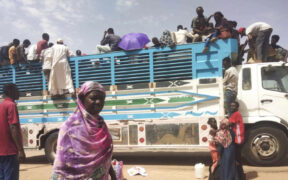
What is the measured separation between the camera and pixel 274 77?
5.61 m

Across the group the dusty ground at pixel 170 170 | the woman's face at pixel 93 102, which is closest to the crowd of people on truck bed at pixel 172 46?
the dusty ground at pixel 170 170

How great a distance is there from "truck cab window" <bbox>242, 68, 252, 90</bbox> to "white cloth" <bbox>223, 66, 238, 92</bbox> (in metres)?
0.39

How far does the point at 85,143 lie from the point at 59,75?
4975 millimetres

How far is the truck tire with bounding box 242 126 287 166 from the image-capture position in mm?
5164

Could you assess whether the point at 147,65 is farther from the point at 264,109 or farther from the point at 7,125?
the point at 7,125

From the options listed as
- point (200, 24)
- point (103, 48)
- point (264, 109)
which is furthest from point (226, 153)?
point (103, 48)

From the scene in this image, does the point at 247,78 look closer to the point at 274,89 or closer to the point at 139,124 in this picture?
the point at 274,89

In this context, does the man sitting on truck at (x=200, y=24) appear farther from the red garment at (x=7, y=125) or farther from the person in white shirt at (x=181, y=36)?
the red garment at (x=7, y=125)

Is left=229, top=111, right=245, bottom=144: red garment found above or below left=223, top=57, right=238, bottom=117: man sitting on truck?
below

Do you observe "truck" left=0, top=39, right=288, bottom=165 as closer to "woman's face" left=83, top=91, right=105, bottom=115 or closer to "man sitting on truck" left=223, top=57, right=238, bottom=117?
"man sitting on truck" left=223, top=57, right=238, bottom=117

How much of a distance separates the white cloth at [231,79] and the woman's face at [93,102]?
3932 millimetres

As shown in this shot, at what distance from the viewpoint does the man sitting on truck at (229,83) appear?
5344 millimetres

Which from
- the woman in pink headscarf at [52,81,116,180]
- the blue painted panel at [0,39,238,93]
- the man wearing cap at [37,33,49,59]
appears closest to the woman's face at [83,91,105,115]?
the woman in pink headscarf at [52,81,116,180]

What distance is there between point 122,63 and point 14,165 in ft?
11.8
